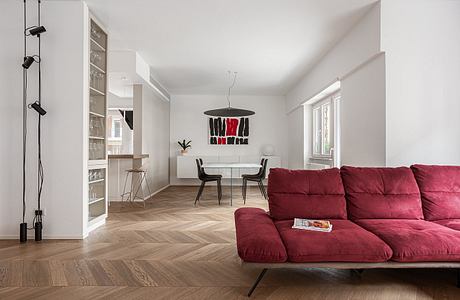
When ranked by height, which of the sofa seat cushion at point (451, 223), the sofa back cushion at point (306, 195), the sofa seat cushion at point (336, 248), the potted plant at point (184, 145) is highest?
the potted plant at point (184, 145)

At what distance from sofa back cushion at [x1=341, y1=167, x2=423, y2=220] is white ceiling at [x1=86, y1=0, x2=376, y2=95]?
2.07 metres

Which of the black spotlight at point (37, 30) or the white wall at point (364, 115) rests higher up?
the black spotlight at point (37, 30)

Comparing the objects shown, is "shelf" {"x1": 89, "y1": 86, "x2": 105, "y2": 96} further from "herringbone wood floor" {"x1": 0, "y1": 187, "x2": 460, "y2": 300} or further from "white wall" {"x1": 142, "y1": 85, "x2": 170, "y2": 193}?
"white wall" {"x1": 142, "y1": 85, "x2": 170, "y2": 193}

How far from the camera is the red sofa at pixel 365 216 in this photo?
2256 millimetres

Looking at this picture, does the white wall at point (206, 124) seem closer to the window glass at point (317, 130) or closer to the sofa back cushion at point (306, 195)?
the window glass at point (317, 130)

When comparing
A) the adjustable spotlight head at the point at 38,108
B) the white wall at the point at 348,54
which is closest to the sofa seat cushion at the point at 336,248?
the white wall at the point at 348,54

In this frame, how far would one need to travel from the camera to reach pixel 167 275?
2729 millimetres

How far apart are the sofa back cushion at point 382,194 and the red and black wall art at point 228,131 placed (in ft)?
22.0

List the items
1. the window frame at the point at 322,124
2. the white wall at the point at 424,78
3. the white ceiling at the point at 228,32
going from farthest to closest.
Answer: the window frame at the point at 322,124, the white ceiling at the point at 228,32, the white wall at the point at 424,78

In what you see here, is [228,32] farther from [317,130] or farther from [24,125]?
[317,130]

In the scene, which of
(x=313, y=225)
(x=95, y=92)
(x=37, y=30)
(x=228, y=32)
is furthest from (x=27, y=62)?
(x=313, y=225)

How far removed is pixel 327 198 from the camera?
304cm

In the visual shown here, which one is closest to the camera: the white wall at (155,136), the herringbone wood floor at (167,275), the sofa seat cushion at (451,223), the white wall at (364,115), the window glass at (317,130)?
the herringbone wood floor at (167,275)

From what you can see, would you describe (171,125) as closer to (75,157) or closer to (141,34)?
(141,34)
